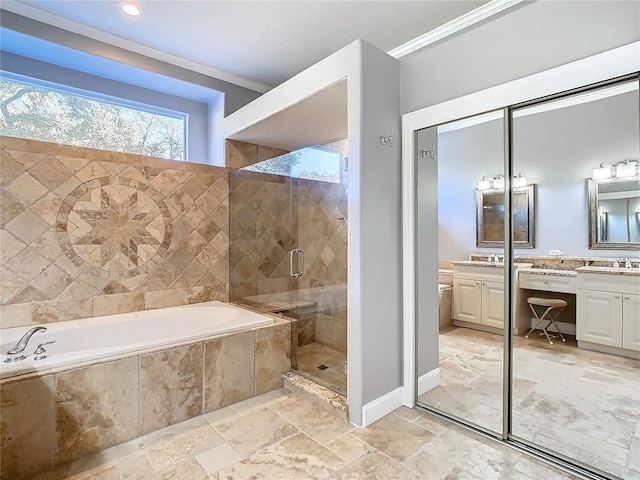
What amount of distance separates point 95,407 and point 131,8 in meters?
2.69

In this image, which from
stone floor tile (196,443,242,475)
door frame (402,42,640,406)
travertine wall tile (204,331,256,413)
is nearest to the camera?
door frame (402,42,640,406)

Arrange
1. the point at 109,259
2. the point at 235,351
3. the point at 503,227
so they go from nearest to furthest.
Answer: the point at 503,227 < the point at 235,351 < the point at 109,259

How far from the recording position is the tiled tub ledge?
69.4 inches

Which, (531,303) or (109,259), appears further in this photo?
(109,259)

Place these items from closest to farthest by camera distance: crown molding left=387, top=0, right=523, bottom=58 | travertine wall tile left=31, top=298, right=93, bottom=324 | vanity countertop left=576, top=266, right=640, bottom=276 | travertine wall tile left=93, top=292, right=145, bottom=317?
vanity countertop left=576, top=266, right=640, bottom=276
crown molding left=387, top=0, right=523, bottom=58
travertine wall tile left=31, top=298, right=93, bottom=324
travertine wall tile left=93, top=292, right=145, bottom=317

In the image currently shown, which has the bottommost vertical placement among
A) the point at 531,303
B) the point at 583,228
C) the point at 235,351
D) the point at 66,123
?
the point at 235,351

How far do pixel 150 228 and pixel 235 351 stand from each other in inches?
58.3

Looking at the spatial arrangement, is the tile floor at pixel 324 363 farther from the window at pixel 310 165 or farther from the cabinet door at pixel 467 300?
the window at pixel 310 165

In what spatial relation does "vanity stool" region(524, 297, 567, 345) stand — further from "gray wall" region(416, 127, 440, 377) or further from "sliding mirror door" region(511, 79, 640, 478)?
"gray wall" region(416, 127, 440, 377)

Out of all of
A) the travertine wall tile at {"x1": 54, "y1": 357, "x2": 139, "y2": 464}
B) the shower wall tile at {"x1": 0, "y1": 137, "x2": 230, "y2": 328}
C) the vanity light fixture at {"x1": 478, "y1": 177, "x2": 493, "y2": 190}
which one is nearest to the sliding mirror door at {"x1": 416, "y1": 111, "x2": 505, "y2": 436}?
the vanity light fixture at {"x1": 478, "y1": 177, "x2": 493, "y2": 190}

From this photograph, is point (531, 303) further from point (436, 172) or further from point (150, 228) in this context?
point (150, 228)

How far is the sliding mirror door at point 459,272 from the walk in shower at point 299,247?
621mm

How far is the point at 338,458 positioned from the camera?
1.88 metres

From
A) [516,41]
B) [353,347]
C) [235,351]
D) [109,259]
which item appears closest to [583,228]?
[516,41]
